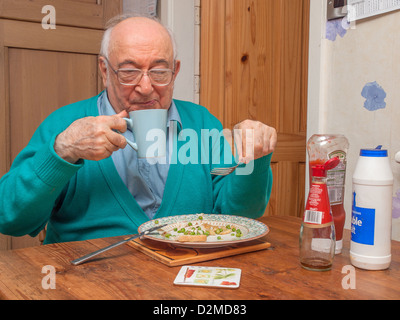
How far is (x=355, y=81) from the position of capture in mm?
1811

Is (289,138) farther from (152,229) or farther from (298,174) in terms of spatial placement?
(152,229)

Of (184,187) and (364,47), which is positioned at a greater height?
(364,47)

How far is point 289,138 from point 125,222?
5.60 ft

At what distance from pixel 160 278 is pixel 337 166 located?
445mm

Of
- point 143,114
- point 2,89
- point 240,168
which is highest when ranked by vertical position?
point 2,89

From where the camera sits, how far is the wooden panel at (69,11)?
88.1 inches

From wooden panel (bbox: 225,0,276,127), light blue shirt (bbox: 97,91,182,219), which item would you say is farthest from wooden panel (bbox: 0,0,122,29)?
light blue shirt (bbox: 97,91,182,219)

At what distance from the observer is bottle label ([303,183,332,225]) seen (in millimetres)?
824

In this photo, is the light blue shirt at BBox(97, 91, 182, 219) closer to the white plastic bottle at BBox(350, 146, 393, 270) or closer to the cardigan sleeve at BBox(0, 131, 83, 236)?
the cardigan sleeve at BBox(0, 131, 83, 236)

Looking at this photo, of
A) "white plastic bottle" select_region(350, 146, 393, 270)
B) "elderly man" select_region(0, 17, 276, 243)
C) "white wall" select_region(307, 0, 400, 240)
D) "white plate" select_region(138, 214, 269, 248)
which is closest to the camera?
"white plastic bottle" select_region(350, 146, 393, 270)

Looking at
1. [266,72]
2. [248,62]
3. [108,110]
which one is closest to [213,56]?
[248,62]

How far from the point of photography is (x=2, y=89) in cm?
224

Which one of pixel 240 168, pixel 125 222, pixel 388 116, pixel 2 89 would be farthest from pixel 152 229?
pixel 2 89

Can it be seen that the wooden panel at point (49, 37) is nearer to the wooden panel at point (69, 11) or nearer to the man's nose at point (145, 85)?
the wooden panel at point (69, 11)
